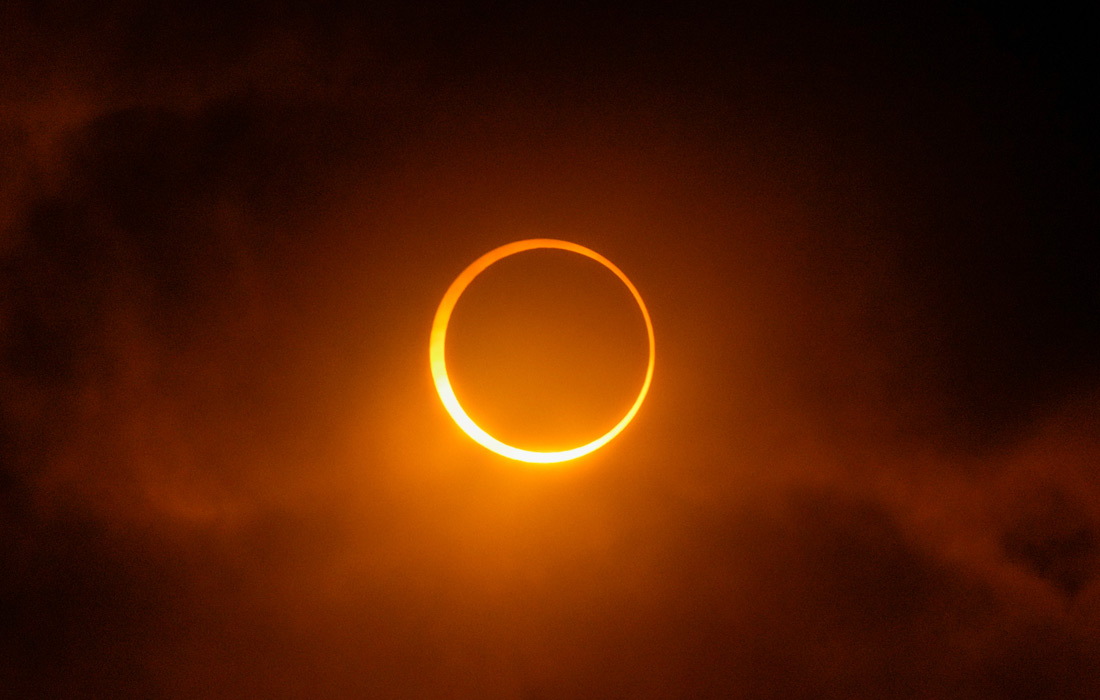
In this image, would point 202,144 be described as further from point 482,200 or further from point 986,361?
point 986,361

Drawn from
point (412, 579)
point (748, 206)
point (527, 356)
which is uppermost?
point (748, 206)

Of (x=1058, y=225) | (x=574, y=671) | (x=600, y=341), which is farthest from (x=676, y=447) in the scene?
(x=1058, y=225)

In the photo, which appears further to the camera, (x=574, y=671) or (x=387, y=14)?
(x=574, y=671)

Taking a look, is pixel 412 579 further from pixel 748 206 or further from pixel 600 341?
pixel 748 206

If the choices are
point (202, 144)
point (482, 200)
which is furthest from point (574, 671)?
point (202, 144)

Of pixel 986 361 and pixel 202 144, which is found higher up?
pixel 202 144

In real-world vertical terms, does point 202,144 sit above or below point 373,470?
above
